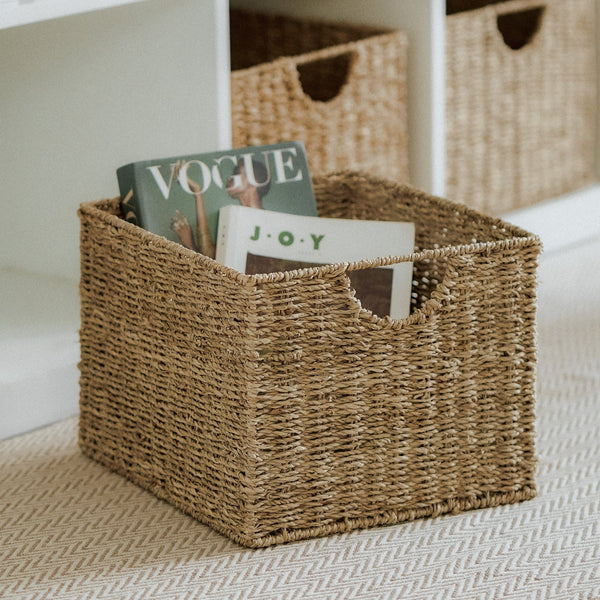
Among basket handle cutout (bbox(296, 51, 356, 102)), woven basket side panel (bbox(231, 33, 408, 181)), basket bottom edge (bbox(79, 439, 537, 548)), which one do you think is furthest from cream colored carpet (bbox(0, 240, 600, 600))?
basket handle cutout (bbox(296, 51, 356, 102))

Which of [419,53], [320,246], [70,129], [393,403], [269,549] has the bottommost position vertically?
[269,549]

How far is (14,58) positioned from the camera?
1.42 metres

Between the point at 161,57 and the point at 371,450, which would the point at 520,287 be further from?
the point at 161,57

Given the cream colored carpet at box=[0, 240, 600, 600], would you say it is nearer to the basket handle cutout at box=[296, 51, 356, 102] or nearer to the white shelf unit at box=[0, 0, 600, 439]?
the white shelf unit at box=[0, 0, 600, 439]

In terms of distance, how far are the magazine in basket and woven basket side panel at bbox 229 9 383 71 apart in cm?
59

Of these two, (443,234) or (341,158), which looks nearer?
(443,234)

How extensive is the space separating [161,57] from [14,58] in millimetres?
223

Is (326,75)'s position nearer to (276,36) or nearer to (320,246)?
(276,36)

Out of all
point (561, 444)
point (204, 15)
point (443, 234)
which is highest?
point (204, 15)

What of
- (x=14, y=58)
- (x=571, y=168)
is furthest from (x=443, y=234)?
Result: (x=571, y=168)

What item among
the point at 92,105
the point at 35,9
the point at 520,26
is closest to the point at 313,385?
the point at 35,9

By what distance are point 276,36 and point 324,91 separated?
14 centimetres

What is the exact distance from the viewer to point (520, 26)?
1.84 metres

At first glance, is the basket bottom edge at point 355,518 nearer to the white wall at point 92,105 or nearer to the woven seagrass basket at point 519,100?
the white wall at point 92,105
